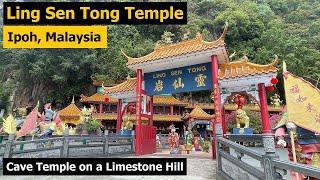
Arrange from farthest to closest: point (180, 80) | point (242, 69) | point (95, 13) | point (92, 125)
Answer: point (92, 125)
point (180, 80)
point (242, 69)
point (95, 13)

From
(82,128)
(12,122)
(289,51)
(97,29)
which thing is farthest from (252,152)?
(289,51)

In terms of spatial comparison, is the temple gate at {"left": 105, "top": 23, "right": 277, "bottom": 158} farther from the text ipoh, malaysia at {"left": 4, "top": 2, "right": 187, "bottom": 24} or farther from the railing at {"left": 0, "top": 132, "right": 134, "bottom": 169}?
the text ipoh, malaysia at {"left": 4, "top": 2, "right": 187, "bottom": 24}

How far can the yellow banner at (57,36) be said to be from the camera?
8.25 metres

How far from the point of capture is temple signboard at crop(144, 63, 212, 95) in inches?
460

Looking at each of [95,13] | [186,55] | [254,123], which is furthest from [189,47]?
[254,123]

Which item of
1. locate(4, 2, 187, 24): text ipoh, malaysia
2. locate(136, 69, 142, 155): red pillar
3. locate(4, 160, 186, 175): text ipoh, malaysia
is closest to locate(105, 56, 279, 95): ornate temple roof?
locate(136, 69, 142, 155): red pillar

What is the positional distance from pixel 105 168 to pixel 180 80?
22.1ft

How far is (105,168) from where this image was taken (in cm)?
656

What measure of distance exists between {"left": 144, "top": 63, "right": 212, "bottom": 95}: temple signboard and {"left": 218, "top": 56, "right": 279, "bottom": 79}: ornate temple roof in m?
0.63

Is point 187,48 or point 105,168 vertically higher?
point 187,48

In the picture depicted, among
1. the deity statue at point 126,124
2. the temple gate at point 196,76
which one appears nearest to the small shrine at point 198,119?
the deity statue at point 126,124

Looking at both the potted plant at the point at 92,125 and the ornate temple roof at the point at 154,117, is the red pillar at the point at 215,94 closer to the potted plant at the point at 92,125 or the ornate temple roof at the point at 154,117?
the potted plant at the point at 92,125

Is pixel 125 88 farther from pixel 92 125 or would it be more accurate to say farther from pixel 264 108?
pixel 92 125

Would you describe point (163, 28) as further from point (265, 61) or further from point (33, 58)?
point (33, 58)
